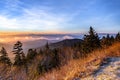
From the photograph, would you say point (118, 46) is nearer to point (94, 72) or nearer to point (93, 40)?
point (94, 72)

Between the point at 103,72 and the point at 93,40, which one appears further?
the point at 93,40

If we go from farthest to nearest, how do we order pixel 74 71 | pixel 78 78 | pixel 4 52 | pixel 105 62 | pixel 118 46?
1. pixel 4 52
2. pixel 118 46
3. pixel 105 62
4. pixel 74 71
5. pixel 78 78

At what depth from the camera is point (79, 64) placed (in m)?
11.2

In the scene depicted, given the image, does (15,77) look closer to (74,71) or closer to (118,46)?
(74,71)

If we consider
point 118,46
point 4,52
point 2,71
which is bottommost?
point 4,52

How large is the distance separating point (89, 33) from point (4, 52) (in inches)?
789

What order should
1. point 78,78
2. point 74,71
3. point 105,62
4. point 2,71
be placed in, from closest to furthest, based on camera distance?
point 78,78, point 74,71, point 105,62, point 2,71

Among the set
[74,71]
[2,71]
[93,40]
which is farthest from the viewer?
[93,40]

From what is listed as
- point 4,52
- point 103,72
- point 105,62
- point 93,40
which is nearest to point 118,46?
point 105,62

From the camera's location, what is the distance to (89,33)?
40.0 meters

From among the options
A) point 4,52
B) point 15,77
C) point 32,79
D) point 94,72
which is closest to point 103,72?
point 94,72

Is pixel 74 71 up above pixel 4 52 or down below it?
above

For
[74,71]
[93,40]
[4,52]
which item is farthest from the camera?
[4,52]

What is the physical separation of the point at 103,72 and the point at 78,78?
3.55ft
